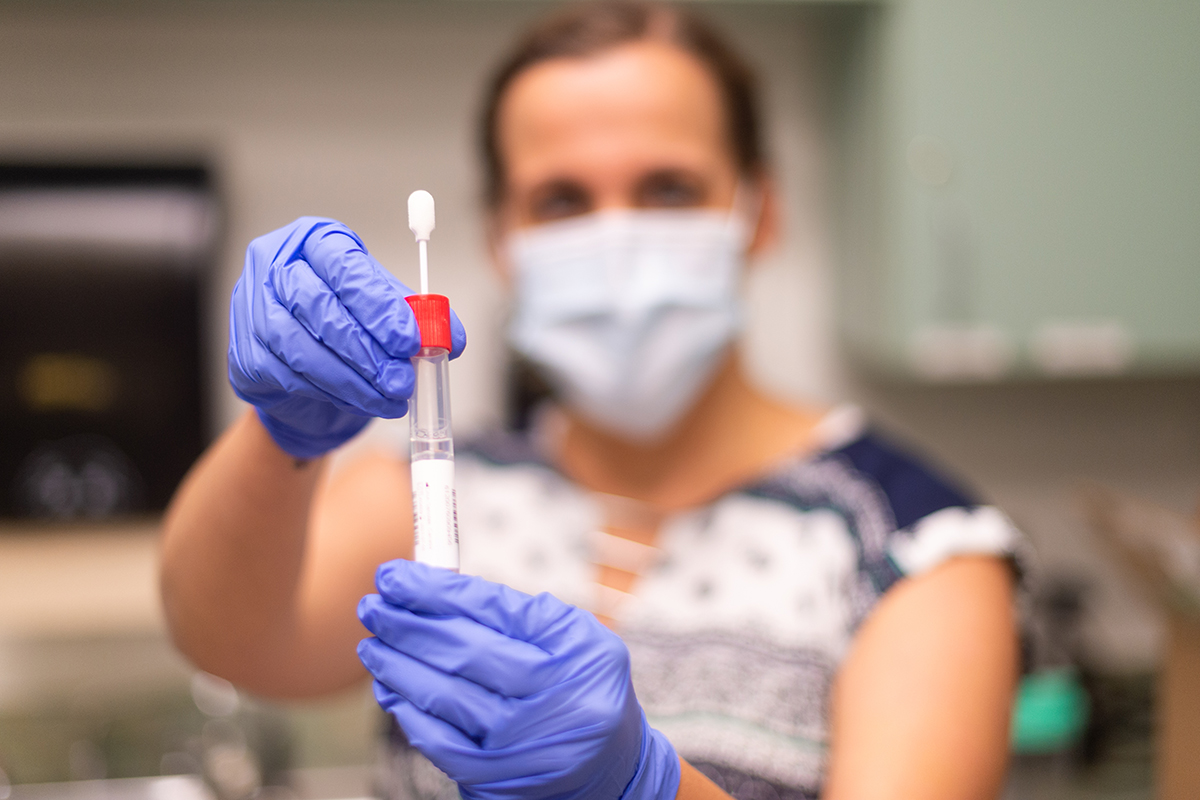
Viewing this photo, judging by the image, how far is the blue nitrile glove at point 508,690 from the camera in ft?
1.46

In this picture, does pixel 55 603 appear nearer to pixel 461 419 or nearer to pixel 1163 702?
pixel 461 419

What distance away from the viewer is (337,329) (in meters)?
0.51

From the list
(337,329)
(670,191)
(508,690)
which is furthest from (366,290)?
(670,191)

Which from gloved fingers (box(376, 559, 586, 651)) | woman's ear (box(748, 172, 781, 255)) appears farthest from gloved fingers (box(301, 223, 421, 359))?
woman's ear (box(748, 172, 781, 255))

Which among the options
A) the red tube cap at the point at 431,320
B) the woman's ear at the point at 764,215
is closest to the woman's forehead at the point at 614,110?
the woman's ear at the point at 764,215

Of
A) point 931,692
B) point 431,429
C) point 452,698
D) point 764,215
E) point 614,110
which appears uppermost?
point 614,110

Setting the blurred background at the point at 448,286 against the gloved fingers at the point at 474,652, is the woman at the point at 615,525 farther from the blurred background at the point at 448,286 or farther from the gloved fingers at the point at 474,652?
the blurred background at the point at 448,286

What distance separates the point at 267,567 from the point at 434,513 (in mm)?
236

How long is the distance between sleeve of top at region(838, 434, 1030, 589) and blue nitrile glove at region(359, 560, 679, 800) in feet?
1.21

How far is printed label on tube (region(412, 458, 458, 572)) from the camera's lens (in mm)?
492

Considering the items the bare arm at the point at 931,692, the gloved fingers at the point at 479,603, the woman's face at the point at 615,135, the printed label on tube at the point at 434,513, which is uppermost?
the woman's face at the point at 615,135

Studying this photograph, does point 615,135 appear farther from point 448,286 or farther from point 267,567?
point 448,286

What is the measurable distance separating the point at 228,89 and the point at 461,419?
0.76m

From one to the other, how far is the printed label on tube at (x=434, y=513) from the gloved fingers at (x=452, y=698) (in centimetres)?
6
